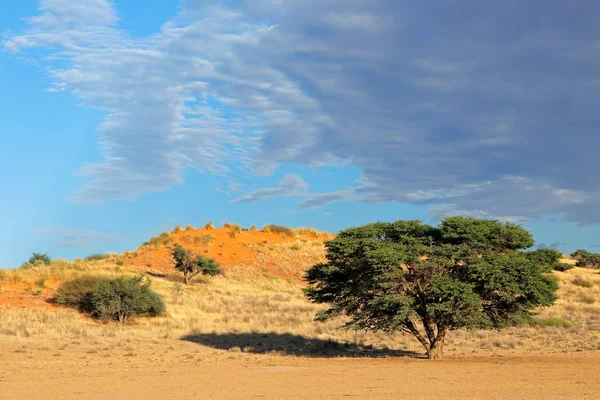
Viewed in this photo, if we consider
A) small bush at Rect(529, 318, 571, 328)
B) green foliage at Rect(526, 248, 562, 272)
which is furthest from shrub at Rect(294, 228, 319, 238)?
green foliage at Rect(526, 248, 562, 272)

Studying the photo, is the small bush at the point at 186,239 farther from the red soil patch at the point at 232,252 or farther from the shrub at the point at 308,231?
the shrub at the point at 308,231

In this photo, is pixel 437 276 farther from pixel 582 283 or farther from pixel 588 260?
pixel 588 260

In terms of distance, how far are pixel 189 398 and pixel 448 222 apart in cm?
1167

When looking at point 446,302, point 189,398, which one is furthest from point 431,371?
point 189,398

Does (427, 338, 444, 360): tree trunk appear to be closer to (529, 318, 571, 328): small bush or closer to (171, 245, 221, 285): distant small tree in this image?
(529, 318, 571, 328): small bush

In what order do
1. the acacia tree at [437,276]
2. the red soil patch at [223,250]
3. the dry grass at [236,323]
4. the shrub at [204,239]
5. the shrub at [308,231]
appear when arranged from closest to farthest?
the acacia tree at [437,276]
the dry grass at [236,323]
the red soil patch at [223,250]
the shrub at [204,239]
the shrub at [308,231]

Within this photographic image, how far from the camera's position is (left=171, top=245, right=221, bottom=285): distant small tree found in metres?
51.2

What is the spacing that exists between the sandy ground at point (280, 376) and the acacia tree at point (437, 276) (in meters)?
1.60

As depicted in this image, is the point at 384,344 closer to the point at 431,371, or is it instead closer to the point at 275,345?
the point at 275,345

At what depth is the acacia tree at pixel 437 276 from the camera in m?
19.3

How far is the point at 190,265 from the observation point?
5231cm

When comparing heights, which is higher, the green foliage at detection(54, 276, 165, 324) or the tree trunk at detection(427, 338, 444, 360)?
the green foliage at detection(54, 276, 165, 324)

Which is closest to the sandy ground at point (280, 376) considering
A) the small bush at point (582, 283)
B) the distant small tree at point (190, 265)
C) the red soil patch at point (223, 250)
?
the distant small tree at point (190, 265)

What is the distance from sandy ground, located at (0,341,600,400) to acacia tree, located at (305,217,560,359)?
1600mm
